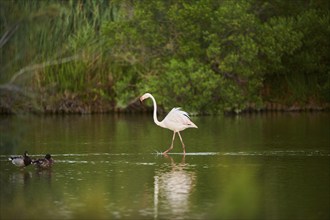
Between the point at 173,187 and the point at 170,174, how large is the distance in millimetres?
1768

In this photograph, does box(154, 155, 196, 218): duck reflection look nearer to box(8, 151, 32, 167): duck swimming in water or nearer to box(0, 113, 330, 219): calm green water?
box(0, 113, 330, 219): calm green water

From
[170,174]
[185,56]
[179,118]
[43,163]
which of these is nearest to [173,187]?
[170,174]

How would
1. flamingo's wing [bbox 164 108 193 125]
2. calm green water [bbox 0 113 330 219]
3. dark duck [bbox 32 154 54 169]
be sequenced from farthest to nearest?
flamingo's wing [bbox 164 108 193 125] < dark duck [bbox 32 154 54 169] < calm green water [bbox 0 113 330 219]

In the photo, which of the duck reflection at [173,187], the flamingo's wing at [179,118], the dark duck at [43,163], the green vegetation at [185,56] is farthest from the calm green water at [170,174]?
the green vegetation at [185,56]

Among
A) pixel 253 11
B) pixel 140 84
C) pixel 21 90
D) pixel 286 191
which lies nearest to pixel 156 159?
pixel 286 191

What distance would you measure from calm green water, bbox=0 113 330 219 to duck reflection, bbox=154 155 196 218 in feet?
0.05

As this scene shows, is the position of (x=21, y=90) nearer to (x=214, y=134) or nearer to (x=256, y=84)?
Answer: (x=214, y=134)

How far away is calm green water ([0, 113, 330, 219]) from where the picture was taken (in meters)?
14.0

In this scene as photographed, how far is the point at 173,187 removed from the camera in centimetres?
1609

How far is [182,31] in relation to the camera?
35.1 m

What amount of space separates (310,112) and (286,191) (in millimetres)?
19935

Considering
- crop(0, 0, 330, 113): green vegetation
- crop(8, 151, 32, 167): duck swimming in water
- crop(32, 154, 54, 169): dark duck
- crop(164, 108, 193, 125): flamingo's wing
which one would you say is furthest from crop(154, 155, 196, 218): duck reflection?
crop(0, 0, 330, 113): green vegetation

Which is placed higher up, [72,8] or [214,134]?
[72,8]

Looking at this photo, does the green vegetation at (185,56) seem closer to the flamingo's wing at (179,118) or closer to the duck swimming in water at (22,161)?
the flamingo's wing at (179,118)
